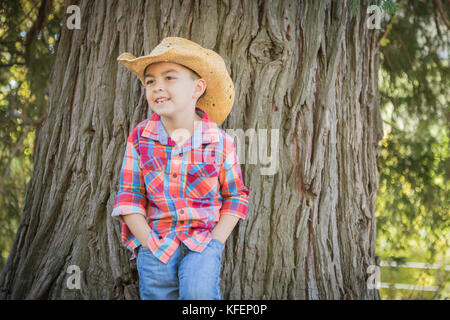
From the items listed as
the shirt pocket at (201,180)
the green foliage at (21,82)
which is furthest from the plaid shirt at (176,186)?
the green foliage at (21,82)

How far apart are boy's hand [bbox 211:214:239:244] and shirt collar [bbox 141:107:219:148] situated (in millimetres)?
433

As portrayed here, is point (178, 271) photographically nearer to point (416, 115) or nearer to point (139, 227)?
point (139, 227)

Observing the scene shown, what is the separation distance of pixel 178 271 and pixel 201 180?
1.65 ft

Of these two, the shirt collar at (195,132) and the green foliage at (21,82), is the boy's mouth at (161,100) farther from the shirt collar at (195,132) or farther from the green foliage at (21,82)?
the green foliage at (21,82)

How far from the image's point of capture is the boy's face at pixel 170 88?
246cm

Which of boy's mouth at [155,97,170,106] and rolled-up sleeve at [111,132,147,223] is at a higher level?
boy's mouth at [155,97,170,106]

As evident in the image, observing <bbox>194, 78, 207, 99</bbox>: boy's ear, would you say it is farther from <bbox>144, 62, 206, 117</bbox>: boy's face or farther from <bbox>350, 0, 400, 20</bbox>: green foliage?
<bbox>350, 0, 400, 20</bbox>: green foliage

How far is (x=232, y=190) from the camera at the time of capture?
2629 millimetres

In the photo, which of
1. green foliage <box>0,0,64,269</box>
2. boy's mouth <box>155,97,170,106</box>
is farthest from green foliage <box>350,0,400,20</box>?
green foliage <box>0,0,64,269</box>

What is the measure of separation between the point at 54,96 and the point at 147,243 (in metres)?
1.73

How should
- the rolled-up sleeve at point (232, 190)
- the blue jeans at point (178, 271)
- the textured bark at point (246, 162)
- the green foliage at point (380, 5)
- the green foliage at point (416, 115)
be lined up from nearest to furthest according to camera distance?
the blue jeans at point (178, 271), the rolled-up sleeve at point (232, 190), the textured bark at point (246, 162), the green foliage at point (380, 5), the green foliage at point (416, 115)

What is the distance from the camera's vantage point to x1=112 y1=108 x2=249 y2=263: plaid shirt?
2480 mm

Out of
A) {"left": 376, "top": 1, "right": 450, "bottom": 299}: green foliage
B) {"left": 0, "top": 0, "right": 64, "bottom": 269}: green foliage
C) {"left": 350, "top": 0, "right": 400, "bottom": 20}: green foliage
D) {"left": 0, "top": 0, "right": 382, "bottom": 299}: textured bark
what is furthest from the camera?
{"left": 376, "top": 1, "right": 450, "bottom": 299}: green foliage
